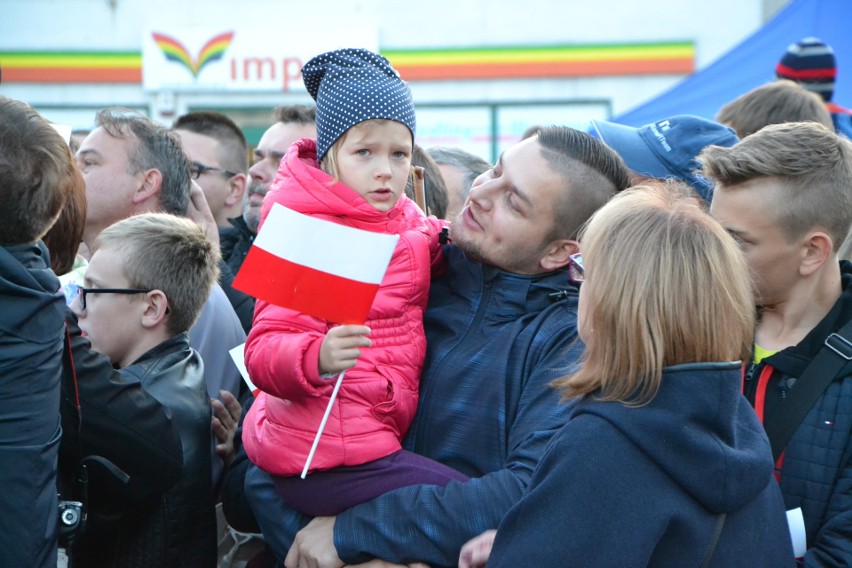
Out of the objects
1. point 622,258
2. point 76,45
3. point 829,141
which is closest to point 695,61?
point 76,45

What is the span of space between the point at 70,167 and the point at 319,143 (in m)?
0.70

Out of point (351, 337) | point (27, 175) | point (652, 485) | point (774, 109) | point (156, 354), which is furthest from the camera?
point (774, 109)

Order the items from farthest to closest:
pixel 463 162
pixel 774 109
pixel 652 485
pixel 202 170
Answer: pixel 202 170, pixel 463 162, pixel 774 109, pixel 652 485

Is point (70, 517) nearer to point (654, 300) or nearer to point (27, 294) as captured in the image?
point (27, 294)

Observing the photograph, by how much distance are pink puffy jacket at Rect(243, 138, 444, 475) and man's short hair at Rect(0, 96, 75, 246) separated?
1.90ft

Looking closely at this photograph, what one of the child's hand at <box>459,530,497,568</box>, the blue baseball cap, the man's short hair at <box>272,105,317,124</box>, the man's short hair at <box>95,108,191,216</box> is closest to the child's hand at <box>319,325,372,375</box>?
the child's hand at <box>459,530,497,568</box>

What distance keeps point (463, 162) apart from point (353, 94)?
2.53 meters

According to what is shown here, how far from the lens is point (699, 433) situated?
1925 millimetres

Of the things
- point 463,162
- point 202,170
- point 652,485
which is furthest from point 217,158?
point 652,485

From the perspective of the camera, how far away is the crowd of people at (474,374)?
1.96 meters

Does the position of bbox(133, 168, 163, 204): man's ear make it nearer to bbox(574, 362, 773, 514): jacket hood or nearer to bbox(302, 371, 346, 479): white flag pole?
bbox(302, 371, 346, 479): white flag pole

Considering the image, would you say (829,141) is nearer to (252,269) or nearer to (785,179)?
(785,179)

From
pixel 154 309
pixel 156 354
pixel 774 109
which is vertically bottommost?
pixel 156 354

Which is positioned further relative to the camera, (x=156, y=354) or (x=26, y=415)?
(x=156, y=354)
